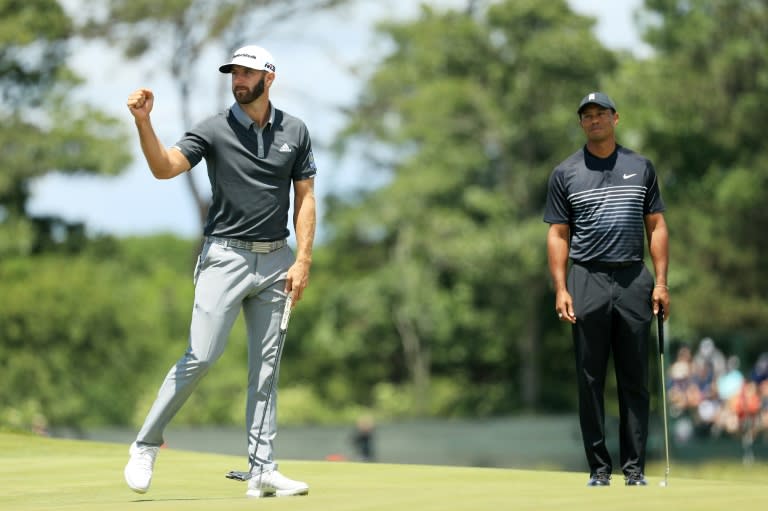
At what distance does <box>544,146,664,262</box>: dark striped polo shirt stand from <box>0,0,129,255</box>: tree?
32.0 m

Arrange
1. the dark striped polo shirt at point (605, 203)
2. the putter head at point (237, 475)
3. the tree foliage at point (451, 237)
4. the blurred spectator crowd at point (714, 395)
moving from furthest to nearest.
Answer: the tree foliage at point (451, 237), the blurred spectator crowd at point (714, 395), the putter head at point (237, 475), the dark striped polo shirt at point (605, 203)

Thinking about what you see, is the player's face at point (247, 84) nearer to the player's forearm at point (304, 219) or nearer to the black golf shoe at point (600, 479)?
the player's forearm at point (304, 219)

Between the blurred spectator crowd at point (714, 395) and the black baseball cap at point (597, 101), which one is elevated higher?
the black baseball cap at point (597, 101)

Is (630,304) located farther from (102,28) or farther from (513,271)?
(102,28)

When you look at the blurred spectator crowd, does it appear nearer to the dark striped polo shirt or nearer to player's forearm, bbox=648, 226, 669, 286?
player's forearm, bbox=648, 226, 669, 286

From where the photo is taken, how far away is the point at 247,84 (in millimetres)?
7449

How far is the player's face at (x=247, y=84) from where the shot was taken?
7449mm

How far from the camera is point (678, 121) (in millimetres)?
39875

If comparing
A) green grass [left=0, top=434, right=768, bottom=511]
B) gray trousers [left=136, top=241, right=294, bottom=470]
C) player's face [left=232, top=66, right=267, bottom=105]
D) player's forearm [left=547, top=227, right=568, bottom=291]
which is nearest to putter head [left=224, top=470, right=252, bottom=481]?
green grass [left=0, top=434, right=768, bottom=511]

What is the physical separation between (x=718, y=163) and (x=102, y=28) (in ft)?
56.9

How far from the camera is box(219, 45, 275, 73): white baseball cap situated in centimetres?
741

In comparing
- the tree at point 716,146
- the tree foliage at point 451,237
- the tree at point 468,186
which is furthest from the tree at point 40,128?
the tree at point 716,146

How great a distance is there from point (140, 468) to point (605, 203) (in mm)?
2740

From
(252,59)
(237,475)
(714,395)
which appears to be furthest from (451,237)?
(252,59)
